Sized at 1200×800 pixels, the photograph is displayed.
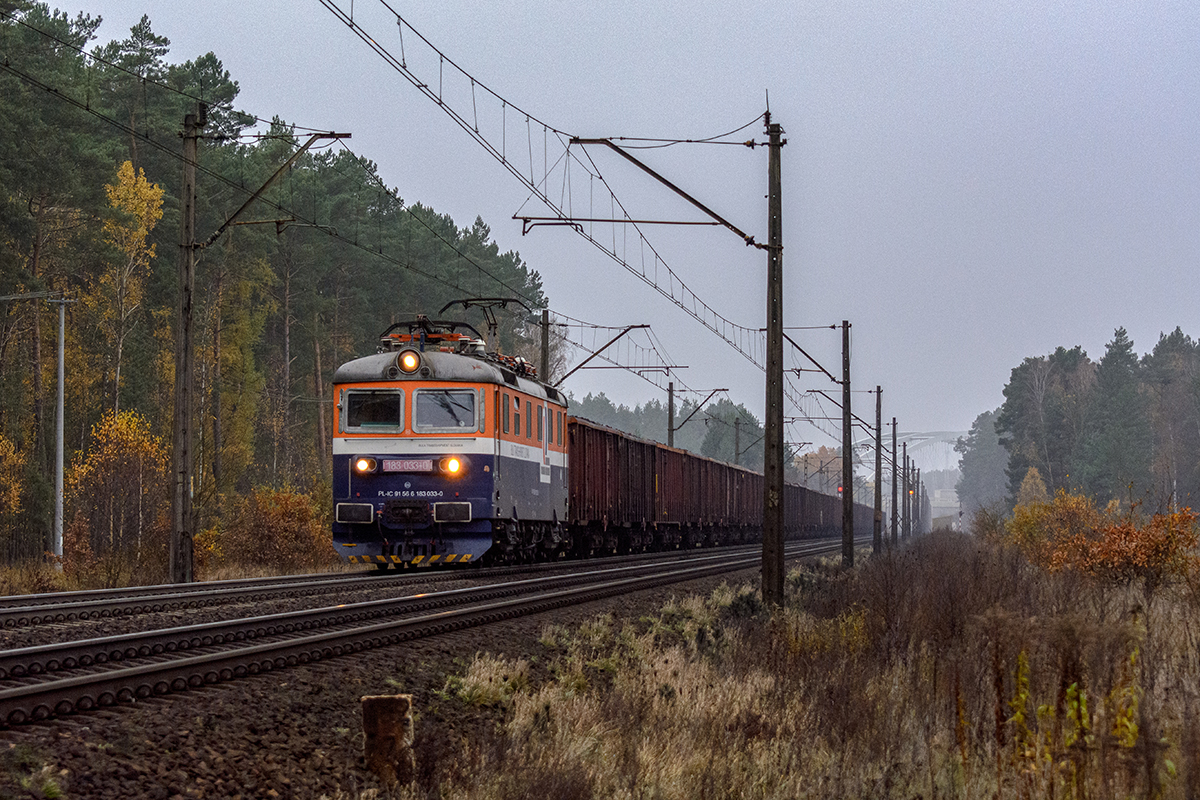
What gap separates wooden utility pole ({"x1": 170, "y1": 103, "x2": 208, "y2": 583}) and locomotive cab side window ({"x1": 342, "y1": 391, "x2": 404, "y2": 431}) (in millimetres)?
2499

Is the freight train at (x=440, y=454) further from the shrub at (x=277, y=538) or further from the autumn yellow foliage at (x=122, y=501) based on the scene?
the shrub at (x=277, y=538)

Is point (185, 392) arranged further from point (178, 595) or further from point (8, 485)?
point (8, 485)

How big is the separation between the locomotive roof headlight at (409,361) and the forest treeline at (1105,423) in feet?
235

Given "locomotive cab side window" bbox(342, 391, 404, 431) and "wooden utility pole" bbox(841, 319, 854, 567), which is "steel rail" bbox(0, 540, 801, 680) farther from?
"wooden utility pole" bbox(841, 319, 854, 567)

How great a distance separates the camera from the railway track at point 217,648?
23.8ft

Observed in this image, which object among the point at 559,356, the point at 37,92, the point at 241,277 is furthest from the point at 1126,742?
the point at 559,356

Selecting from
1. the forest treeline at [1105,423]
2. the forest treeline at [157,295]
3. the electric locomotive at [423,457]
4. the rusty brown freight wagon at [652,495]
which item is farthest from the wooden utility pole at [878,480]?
the forest treeline at [1105,423]

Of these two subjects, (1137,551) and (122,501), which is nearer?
(1137,551)

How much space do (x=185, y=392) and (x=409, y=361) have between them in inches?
140

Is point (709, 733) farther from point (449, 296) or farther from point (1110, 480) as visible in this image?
point (1110, 480)

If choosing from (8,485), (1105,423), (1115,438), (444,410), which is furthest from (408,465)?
(1105,423)

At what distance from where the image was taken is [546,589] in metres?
17.3

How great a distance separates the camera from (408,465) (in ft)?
64.1

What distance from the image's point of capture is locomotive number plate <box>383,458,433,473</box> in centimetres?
1947
